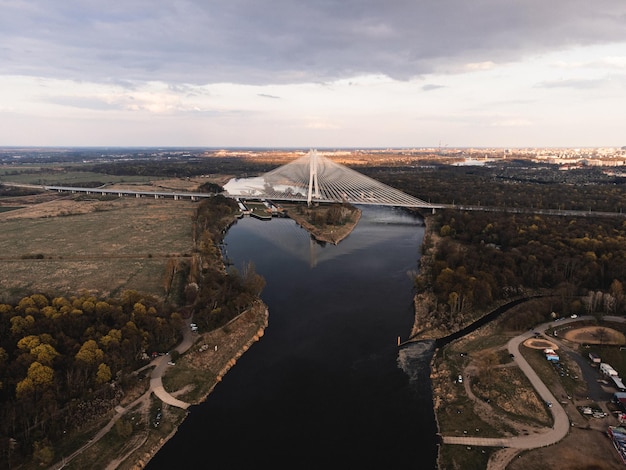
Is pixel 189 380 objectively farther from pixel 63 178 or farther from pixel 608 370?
pixel 63 178

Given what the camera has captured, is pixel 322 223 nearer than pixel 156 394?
No

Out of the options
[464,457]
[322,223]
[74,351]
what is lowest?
[464,457]

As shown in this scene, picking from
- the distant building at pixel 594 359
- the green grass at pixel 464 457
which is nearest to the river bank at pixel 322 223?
the distant building at pixel 594 359

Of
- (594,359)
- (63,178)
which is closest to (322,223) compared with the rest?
(594,359)

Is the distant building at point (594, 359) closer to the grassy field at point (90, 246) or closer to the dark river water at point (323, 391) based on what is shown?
the dark river water at point (323, 391)

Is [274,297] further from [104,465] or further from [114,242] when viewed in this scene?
[114,242]

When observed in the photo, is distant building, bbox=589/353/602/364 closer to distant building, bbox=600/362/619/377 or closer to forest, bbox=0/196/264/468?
distant building, bbox=600/362/619/377

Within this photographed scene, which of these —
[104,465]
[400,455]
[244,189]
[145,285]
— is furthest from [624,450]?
[244,189]
